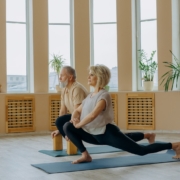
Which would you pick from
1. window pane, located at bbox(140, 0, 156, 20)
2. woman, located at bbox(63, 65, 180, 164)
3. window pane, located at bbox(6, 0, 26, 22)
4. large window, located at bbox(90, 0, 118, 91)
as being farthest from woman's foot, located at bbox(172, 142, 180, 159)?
window pane, located at bbox(6, 0, 26, 22)

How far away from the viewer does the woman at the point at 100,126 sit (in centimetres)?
374

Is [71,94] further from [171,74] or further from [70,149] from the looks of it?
[171,74]

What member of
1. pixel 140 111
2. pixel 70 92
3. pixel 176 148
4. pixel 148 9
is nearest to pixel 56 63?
pixel 140 111

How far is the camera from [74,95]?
441 cm

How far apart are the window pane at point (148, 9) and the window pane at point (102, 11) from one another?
2.07 feet

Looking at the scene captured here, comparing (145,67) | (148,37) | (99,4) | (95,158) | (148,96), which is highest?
(99,4)

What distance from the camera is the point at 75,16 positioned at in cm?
787

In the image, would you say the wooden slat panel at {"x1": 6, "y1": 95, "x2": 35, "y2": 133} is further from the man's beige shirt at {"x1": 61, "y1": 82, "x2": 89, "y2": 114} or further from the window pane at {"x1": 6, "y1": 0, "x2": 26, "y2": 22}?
the man's beige shirt at {"x1": 61, "y1": 82, "x2": 89, "y2": 114}

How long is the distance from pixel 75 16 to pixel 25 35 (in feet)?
3.60

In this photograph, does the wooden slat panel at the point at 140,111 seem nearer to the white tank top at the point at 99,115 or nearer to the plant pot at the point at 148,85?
the plant pot at the point at 148,85

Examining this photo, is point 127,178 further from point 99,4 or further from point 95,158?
point 99,4

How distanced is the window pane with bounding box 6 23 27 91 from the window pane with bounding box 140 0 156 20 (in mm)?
2466

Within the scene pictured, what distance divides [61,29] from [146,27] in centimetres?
177

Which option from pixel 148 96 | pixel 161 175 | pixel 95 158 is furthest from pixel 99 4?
pixel 161 175
